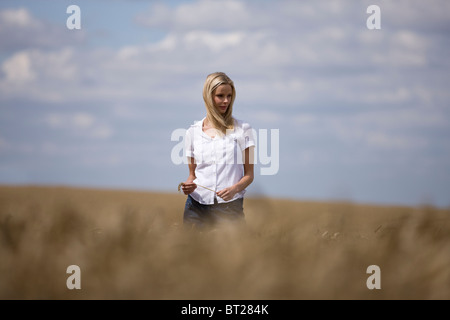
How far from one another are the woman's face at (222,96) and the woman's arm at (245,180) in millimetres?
453

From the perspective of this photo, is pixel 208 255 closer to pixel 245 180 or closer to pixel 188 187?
pixel 188 187

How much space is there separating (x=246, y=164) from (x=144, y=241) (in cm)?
276

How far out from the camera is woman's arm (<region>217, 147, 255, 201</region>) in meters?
4.29

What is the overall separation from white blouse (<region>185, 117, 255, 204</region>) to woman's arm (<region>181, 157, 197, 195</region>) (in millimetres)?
114

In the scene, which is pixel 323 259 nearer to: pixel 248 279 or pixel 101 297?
pixel 248 279

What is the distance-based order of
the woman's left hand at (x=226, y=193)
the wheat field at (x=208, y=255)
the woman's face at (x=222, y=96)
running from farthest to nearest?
the woman's face at (x=222, y=96)
the woman's left hand at (x=226, y=193)
the wheat field at (x=208, y=255)

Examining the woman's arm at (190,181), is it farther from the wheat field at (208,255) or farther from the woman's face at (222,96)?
the wheat field at (208,255)

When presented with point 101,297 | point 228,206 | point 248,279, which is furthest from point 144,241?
point 228,206

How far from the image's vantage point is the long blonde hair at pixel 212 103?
14.5 feet

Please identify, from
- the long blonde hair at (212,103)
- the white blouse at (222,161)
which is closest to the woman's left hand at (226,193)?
the white blouse at (222,161)

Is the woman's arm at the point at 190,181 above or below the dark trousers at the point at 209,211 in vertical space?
above

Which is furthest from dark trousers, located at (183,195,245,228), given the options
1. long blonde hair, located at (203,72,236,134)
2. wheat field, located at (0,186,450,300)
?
wheat field, located at (0,186,450,300)

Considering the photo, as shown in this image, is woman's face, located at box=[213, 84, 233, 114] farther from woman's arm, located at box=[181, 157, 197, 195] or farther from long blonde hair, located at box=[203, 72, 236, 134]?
woman's arm, located at box=[181, 157, 197, 195]

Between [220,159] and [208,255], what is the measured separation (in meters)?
2.81
